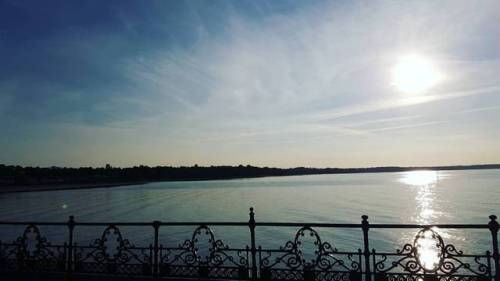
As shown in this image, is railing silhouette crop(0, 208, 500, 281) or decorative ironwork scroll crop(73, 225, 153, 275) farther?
decorative ironwork scroll crop(73, 225, 153, 275)

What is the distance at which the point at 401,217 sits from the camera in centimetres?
5919

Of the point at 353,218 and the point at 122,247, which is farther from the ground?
the point at 122,247

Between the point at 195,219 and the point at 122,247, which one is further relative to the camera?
the point at 195,219

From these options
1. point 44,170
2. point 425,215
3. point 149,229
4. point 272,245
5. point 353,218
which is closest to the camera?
point 272,245

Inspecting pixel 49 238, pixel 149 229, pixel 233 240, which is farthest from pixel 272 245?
pixel 49 238

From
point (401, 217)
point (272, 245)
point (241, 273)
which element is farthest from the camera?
point (401, 217)

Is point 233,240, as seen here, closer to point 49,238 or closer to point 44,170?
point 49,238

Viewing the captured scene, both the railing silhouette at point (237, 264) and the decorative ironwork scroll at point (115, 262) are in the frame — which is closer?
the railing silhouette at point (237, 264)

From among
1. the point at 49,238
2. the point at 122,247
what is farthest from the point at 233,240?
the point at 122,247

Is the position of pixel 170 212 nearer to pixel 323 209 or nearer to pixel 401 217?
pixel 323 209

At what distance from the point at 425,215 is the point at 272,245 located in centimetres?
3757

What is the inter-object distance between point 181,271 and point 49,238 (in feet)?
119

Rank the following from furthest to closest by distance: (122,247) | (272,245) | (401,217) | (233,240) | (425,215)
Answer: (425,215) < (401,217) < (233,240) < (272,245) < (122,247)

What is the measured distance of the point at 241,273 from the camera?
9.27 metres
